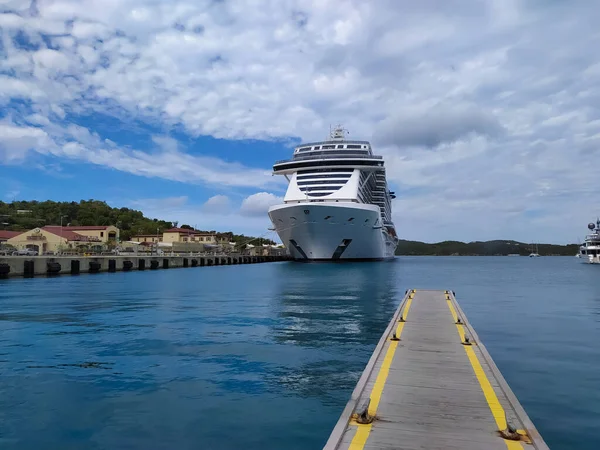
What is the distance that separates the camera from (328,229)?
60500mm

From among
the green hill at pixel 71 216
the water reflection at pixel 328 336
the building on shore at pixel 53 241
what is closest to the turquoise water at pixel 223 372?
the water reflection at pixel 328 336

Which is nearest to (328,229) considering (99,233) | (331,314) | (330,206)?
(330,206)

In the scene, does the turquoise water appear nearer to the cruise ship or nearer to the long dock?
the long dock

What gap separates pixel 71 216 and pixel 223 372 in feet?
446

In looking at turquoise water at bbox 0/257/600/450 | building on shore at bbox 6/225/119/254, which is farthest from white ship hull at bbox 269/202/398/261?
turquoise water at bbox 0/257/600/450

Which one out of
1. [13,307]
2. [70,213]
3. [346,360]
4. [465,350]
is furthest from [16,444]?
[70,213]

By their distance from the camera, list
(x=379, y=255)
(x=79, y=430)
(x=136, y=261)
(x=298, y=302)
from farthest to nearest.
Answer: (x=379, y=255) < (x=136, y=261) < (x=298, y=302) < (x=79, y=430)

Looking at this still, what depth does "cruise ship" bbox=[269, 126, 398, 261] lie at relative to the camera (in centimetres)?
5907

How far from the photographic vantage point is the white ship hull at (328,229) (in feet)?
190

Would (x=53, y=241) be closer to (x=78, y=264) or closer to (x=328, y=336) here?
(x=78, y=264)

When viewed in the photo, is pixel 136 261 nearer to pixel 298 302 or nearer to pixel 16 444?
pixel 298 302

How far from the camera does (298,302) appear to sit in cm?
2333

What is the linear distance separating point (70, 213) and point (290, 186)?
291 feet

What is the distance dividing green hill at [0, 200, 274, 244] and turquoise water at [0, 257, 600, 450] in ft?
343
